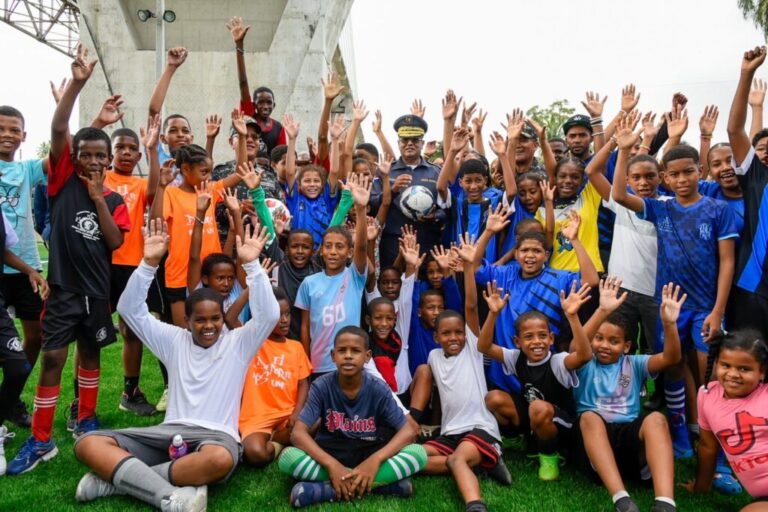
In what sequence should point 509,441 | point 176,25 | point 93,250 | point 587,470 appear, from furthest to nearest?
point 176,25 → point 509,441 → point 93,250 → point 587,470

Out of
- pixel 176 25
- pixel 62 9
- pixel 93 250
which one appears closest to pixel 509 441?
pixel 93 250

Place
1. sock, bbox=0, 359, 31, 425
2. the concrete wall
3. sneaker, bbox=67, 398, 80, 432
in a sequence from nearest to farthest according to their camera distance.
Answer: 1. sock, bbox=0, 359, 31, 425
2. sneaker, bbox=67, 398, 80, 432
3. the concrete wall

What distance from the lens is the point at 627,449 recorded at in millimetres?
3439

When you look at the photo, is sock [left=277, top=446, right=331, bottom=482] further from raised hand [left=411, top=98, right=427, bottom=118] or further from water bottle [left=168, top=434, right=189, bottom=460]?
raised hand [left=411, top=98, right=427, bottom=118]

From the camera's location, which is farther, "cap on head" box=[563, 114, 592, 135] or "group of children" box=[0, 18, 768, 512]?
"cap on head" box=[563, 114, 592, 135]

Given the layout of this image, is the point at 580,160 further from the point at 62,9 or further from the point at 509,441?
the point at 62,9

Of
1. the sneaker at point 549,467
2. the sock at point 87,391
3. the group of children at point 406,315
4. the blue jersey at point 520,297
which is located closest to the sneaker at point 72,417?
the group of children at point 406,315

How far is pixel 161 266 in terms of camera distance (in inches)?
188

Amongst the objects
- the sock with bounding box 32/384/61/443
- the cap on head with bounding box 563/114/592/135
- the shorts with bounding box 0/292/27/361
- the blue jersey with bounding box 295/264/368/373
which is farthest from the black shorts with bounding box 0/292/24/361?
the cap on head with bounding box 563/114/592/135

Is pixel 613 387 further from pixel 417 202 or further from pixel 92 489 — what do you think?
pixel 92 489

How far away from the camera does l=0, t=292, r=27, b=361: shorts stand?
3709mm

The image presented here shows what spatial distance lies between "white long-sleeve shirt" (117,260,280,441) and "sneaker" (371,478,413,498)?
96 centimetres

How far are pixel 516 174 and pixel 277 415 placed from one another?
10.1 feet

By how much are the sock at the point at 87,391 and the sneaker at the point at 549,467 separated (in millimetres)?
3146
